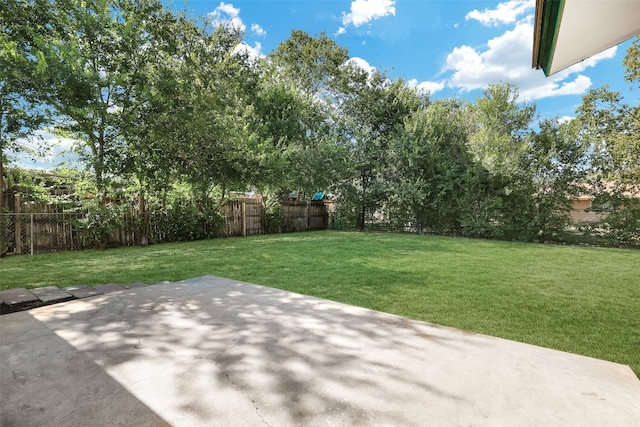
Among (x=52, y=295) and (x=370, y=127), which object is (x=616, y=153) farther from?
(x=52, y=295)

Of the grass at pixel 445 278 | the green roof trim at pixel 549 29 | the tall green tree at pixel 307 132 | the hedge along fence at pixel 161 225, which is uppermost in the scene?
the tall green tree at pixel 307 132

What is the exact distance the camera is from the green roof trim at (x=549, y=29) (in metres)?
1.29

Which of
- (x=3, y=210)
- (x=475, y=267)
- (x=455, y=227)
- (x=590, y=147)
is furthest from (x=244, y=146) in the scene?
(x=590, y=147)

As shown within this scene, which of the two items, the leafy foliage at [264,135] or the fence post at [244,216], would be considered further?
the fence post at [244,216]

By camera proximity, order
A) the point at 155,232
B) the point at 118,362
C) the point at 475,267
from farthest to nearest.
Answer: the point at 155,232
the point at 475,267
the point at 118,362

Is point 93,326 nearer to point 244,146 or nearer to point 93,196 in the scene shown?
point 93,196

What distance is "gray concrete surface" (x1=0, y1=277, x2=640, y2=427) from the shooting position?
4.44ft

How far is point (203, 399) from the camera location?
1.45 m

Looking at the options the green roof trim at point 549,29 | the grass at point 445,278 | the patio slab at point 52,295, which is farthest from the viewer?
the patio slab at point 52,295

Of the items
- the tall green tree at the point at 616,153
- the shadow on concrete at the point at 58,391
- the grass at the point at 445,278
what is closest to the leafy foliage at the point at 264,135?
the tall green tree at the point at 616,153

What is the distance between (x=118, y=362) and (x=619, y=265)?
312 inches

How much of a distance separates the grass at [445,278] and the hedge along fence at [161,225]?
613mm

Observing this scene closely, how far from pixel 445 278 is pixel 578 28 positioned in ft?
11.6

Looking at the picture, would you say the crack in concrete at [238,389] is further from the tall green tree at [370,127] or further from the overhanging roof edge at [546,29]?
the tall green tree at [370,127]
